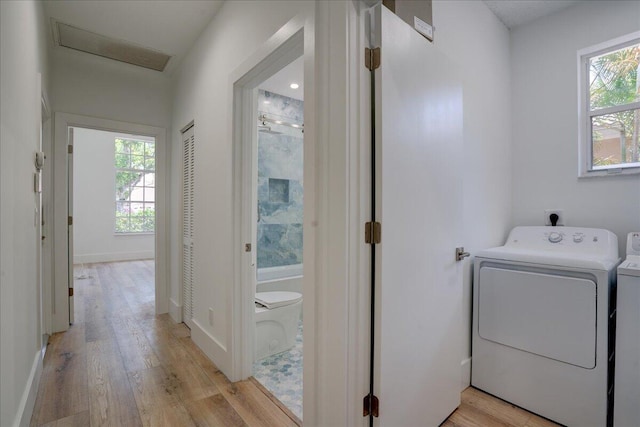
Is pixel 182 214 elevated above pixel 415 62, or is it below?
below

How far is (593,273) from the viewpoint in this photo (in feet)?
5.15

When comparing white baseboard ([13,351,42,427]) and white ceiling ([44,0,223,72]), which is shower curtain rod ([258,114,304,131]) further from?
white baseboard ([13,351,42,427])

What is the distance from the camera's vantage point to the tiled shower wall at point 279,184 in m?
3.30

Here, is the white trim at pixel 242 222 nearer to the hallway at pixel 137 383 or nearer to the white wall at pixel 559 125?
the hallway at pixel 137 383

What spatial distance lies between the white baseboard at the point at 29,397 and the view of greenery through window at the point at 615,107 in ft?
12.3

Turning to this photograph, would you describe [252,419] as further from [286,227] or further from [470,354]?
[286,227]

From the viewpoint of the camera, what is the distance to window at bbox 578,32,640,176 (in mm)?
2064

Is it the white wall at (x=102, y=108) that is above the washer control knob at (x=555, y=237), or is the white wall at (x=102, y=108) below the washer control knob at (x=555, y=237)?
above

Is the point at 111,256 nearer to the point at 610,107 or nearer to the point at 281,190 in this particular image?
the point at 281,190

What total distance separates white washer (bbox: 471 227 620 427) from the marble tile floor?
3.90 feet

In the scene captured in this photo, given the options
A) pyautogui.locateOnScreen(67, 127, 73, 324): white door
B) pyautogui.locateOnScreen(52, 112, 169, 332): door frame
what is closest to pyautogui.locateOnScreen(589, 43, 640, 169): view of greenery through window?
pyautogui.locateOnScreen(52, 112, 169, 332): door frame

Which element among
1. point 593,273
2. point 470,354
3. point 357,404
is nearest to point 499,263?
point 593,273

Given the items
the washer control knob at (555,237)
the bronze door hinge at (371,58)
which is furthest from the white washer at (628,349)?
the bronze door hinge at (371,58)

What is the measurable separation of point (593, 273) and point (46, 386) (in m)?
3.36
